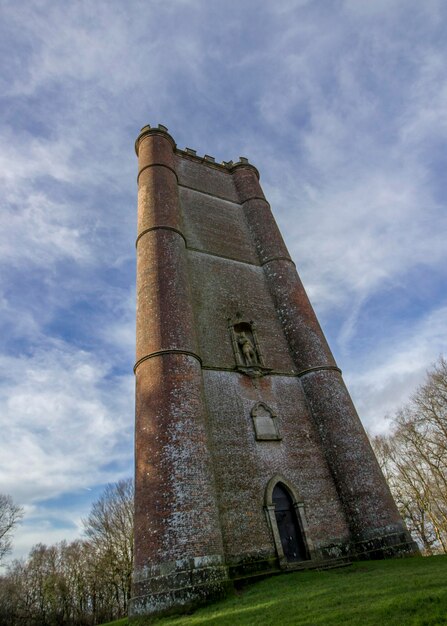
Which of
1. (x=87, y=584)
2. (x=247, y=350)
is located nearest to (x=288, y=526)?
(x=247, y=350)

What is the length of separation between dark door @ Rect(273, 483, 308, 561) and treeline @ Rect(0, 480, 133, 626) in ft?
66.3

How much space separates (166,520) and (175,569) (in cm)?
97

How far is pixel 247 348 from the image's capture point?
13539 mm

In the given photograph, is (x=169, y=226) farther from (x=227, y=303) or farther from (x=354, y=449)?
(x=354, y=449)

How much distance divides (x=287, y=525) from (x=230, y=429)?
9.88 feet

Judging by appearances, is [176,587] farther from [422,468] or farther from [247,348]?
[422,468]

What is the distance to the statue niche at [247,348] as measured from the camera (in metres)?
13.0

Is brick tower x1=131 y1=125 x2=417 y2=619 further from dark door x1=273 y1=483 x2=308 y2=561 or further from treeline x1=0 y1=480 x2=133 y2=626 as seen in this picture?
treeline x1=0 y1=480 x2=133 y2=626

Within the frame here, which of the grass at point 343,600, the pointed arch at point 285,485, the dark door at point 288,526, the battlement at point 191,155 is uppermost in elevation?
the battlement at point 191,155

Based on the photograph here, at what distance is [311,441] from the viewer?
41.0ft

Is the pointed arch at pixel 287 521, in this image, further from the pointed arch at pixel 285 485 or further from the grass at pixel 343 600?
the grass at pixel 343 600

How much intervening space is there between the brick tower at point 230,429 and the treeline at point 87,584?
66.7 ft

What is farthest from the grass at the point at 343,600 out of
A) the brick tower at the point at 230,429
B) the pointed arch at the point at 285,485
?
the pointed arch at the point at 285,485

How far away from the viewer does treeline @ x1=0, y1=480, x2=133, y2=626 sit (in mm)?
26192
